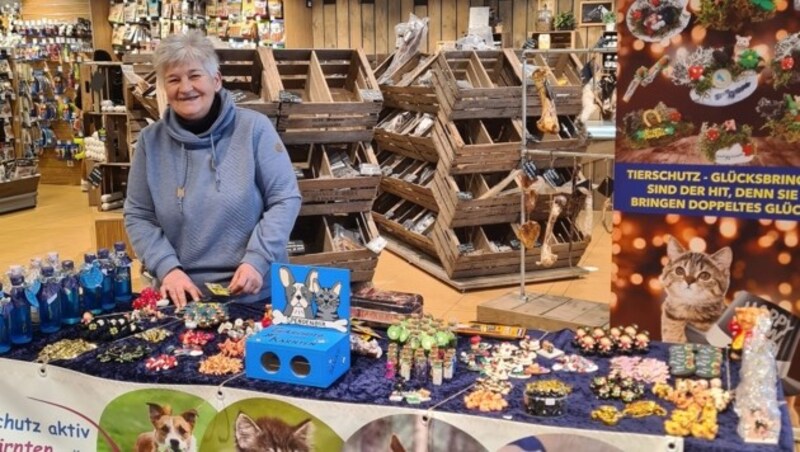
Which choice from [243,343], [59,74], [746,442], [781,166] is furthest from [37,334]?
[59,74]

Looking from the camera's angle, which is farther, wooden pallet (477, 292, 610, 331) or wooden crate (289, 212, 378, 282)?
wooden crate (289, 212, 378, 282)

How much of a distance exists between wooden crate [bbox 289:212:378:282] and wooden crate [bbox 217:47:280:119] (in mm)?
916

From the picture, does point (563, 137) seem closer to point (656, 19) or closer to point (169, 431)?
point (656, 19)

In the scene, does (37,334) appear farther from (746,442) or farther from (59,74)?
(59,74)

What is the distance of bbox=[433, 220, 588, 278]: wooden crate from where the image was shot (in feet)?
19.9

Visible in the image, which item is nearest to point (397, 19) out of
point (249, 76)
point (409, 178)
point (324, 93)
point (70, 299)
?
point (409, 178)

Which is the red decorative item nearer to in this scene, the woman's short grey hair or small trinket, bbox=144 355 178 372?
the woman's short grey hair

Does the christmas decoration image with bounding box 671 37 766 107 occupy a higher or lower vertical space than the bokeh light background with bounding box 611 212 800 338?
higher

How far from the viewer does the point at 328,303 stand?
2.16 meters

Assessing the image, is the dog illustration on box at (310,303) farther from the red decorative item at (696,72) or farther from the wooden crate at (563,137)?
the wooden crate at (563,137)

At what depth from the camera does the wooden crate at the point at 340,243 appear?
5430mm

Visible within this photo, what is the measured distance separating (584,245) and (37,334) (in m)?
4.55

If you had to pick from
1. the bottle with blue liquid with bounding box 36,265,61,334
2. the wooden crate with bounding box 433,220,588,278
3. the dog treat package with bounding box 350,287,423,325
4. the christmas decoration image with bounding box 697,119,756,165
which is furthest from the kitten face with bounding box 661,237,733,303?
the wooden crate with bounding box 433,220,588,278

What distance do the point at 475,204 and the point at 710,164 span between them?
2720mm
